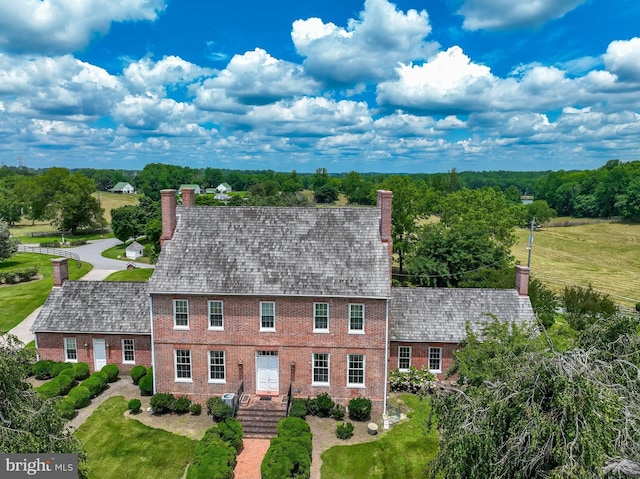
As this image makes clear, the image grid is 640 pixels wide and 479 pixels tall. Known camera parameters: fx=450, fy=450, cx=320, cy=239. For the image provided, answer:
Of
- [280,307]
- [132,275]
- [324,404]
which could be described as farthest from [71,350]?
[132,275]

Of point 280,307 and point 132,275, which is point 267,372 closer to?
point 280,307

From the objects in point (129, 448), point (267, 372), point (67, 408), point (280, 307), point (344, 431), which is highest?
point (280, 307)

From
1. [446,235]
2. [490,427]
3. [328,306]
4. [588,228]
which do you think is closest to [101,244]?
[446,235]

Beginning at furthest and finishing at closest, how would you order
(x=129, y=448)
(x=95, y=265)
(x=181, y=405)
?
(x=95, y=265) → (x=181, y=405) → (x=129, y=448)

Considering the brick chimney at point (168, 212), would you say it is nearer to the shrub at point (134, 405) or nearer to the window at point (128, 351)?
the window at point (128, 351)

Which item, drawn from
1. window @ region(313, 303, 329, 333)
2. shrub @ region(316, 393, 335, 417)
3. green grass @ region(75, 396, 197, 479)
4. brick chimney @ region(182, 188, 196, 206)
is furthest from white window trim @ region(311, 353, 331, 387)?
brick chimney @ region(182, 188, 196, 206)

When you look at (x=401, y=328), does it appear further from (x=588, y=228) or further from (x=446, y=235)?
(x=588, y=228)

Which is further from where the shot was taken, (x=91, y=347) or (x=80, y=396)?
(x=91, y=347)
